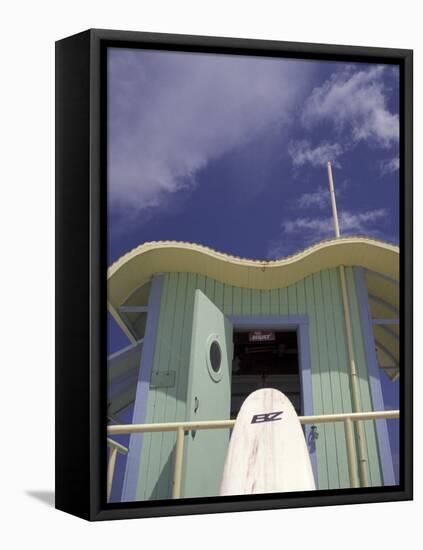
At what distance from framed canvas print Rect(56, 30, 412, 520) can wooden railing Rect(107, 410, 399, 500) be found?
0.04 feet

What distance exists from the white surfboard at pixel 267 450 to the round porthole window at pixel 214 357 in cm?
25

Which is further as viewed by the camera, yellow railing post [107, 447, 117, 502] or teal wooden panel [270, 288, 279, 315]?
teal wooden panel [270, 288, 279, 315]

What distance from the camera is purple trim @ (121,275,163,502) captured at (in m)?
9.49

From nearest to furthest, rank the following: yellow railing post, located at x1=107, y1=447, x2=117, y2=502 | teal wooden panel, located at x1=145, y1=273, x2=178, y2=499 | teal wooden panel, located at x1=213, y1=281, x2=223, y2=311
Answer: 1. yellow railing post, located at x1=107, y1=447, x2=117, y2=502
2. teal wooden panel, located at x1=145, y1=273, x2=178, y2=499
3. teal wooden panel, located at x1=213, y1=281, x2=223, y2=311

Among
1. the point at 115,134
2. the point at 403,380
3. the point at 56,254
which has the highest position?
the point at 115,134

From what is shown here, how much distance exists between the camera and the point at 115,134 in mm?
9445

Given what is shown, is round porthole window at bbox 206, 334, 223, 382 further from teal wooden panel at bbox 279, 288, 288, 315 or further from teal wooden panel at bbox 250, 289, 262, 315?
teal wooden panel at bbox 279, 288, 288, 315

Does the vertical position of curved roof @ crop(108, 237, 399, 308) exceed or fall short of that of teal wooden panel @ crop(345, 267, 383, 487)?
it exceeds it

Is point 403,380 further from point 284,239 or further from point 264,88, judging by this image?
point 264,88

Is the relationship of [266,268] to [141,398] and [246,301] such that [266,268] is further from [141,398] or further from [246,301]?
[141,398]

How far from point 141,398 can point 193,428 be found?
1.28 feet

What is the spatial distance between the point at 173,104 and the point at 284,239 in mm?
1137

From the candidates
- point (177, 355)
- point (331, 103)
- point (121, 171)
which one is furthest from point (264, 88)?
point (177, 355)

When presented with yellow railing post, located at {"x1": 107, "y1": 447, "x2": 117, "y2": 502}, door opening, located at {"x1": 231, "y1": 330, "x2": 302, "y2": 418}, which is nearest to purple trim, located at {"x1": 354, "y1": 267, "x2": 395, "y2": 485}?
door opening, located at {"x1": 231, "y1": 330, "x2": 302, "y2": 418}
